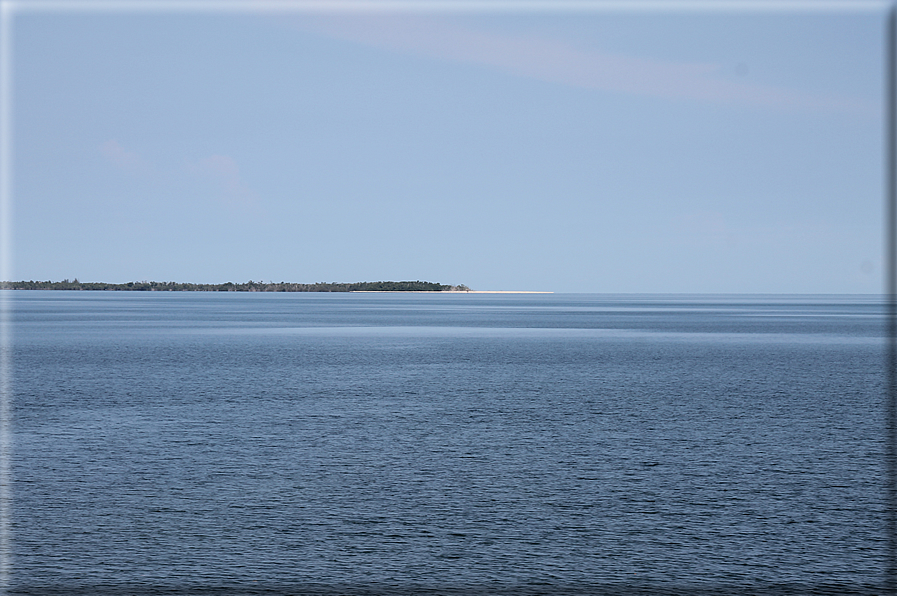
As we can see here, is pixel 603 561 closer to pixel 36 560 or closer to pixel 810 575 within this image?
pixel 810 575

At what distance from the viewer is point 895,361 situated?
65438mm

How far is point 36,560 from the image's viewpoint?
18312 mm

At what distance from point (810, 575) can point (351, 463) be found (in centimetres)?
1364

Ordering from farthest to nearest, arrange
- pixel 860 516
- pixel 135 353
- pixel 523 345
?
pixel 523 345 < pixel 135 353 < pixel 860 516

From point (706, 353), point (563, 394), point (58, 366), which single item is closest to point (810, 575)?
point (563, 394)

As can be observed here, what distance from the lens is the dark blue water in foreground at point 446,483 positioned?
17734mm

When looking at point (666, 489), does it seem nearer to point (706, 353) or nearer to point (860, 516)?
point (860, 516)

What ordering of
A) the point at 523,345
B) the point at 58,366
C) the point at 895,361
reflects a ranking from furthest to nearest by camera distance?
the point at 523,345, the point at 895,361, the point at 58,366

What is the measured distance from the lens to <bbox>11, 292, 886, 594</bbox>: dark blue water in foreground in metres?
17.7

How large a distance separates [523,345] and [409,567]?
6406cm

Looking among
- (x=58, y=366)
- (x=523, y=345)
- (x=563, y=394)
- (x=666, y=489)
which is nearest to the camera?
(x=666, y=489)

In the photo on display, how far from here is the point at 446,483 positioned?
2444cm

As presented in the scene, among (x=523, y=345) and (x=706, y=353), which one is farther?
(x=523, y=345)

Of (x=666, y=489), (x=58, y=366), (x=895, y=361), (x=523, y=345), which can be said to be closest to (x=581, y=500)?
(x=666, y=489)
